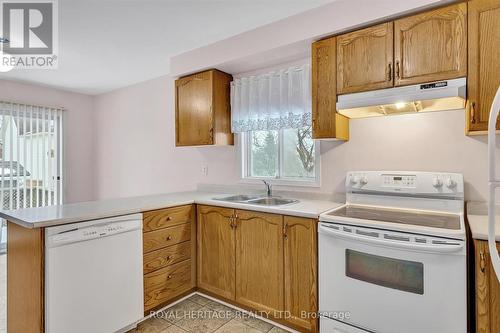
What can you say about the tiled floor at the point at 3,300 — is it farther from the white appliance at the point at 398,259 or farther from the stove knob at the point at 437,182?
the stove knob at the point at 437,182

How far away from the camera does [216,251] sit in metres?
2.38

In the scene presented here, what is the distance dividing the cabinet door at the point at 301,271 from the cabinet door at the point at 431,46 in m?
1.16

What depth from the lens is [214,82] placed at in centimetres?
278

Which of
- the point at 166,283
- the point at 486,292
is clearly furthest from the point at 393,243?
the point at 166,283

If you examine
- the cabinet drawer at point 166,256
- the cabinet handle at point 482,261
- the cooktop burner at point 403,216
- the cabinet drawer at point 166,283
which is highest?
the cooktop burner at point 403,216

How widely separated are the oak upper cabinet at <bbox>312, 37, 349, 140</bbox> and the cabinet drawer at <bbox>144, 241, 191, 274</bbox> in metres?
1.49

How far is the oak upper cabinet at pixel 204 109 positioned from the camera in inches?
109

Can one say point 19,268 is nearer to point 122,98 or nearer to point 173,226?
point 173,226

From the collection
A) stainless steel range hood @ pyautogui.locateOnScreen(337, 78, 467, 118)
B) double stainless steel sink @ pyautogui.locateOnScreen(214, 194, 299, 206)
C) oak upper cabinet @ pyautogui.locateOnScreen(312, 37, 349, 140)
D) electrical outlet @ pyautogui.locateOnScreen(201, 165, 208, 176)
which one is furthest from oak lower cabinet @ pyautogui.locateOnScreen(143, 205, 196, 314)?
stainless steel range hood @ pyautogui.locateOnScreen(337, 78, 467, 118)

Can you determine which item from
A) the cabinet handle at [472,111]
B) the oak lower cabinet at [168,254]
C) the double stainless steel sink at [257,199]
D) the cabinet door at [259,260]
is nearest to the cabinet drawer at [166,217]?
the oak lower cabinet at [168,254]

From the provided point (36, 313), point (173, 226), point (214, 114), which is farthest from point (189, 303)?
point (214, 114)

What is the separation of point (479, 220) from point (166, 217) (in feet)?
6.98

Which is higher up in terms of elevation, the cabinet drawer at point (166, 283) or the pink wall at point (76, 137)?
the pink wall at point (76, 137)

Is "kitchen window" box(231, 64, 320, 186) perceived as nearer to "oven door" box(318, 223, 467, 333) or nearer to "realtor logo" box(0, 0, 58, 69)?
"oven door" box(318, 223, 467, 333)
